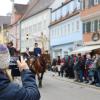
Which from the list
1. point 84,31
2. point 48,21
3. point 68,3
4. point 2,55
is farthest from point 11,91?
point 48,21

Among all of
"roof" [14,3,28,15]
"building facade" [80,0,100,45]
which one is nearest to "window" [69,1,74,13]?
"building facade" [80,0,100,45]

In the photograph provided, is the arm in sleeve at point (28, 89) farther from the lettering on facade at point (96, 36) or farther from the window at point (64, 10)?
the window at point (64, 10)

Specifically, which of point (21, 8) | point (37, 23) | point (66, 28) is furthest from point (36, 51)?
point (21, 8)

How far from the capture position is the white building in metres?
71.8

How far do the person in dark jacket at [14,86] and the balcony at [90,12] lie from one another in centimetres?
4396

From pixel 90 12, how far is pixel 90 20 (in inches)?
32.5

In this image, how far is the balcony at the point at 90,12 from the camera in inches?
1891

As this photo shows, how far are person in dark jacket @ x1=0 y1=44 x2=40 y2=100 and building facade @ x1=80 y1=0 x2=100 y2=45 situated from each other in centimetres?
4201

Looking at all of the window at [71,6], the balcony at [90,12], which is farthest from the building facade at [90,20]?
the window at [71,6]

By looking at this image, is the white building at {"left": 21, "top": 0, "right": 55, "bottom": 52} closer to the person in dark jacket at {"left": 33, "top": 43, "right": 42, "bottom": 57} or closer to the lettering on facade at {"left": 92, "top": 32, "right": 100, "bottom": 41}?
the lettering on facade at {"left": 92, "top": 32, "right": 100, "bottom": 41}

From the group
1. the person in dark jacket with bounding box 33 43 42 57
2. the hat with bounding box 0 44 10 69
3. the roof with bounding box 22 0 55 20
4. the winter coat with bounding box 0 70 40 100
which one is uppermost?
the roof with bounding box 22 0 55 20

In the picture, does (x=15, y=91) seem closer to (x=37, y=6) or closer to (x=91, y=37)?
(x=91, y=37)

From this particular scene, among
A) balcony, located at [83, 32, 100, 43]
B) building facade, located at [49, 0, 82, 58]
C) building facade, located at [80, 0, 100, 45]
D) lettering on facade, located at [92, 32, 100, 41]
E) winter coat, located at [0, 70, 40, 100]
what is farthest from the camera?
building facade, located at [49, 0, 82, 58]

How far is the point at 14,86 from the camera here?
148 inches
